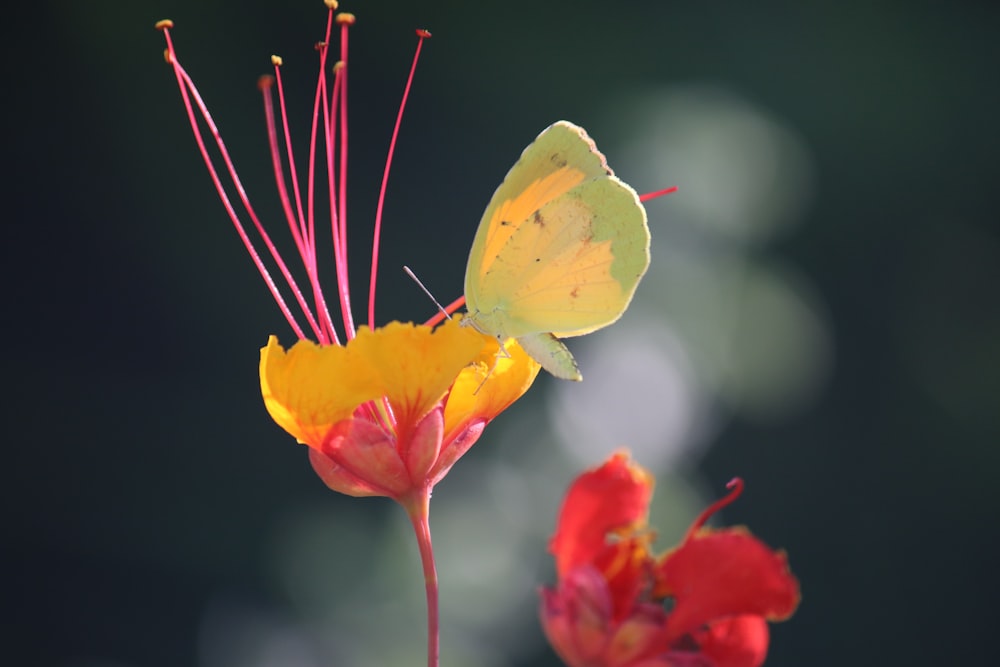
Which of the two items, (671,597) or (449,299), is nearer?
(671,597)

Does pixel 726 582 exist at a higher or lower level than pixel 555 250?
lower

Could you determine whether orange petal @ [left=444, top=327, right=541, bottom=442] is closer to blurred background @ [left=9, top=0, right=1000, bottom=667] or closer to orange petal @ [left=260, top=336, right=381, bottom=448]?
orange petal @ [left=260, top=336, right=381, bottom=448]

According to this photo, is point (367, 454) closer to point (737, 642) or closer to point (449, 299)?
point (737, 642)

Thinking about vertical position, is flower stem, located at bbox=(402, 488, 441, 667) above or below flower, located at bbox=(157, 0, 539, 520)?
below

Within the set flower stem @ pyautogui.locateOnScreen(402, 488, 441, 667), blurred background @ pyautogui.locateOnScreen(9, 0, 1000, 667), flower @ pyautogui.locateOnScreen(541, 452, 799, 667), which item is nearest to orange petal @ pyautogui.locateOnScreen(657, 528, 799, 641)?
flower @ pyautogui.locateOnScreen(541, 452, 799, 667)

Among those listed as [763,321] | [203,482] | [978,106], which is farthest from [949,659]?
[203,482]

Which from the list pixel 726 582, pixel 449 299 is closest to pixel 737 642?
pixel 726 582

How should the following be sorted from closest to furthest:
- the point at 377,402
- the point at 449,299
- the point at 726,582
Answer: the point at 726,582 → the point at 377,402 → the point at 449,299

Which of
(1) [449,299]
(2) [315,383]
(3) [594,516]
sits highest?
(2) [315,383]

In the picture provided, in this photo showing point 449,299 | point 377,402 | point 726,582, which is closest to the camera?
point 726,582
